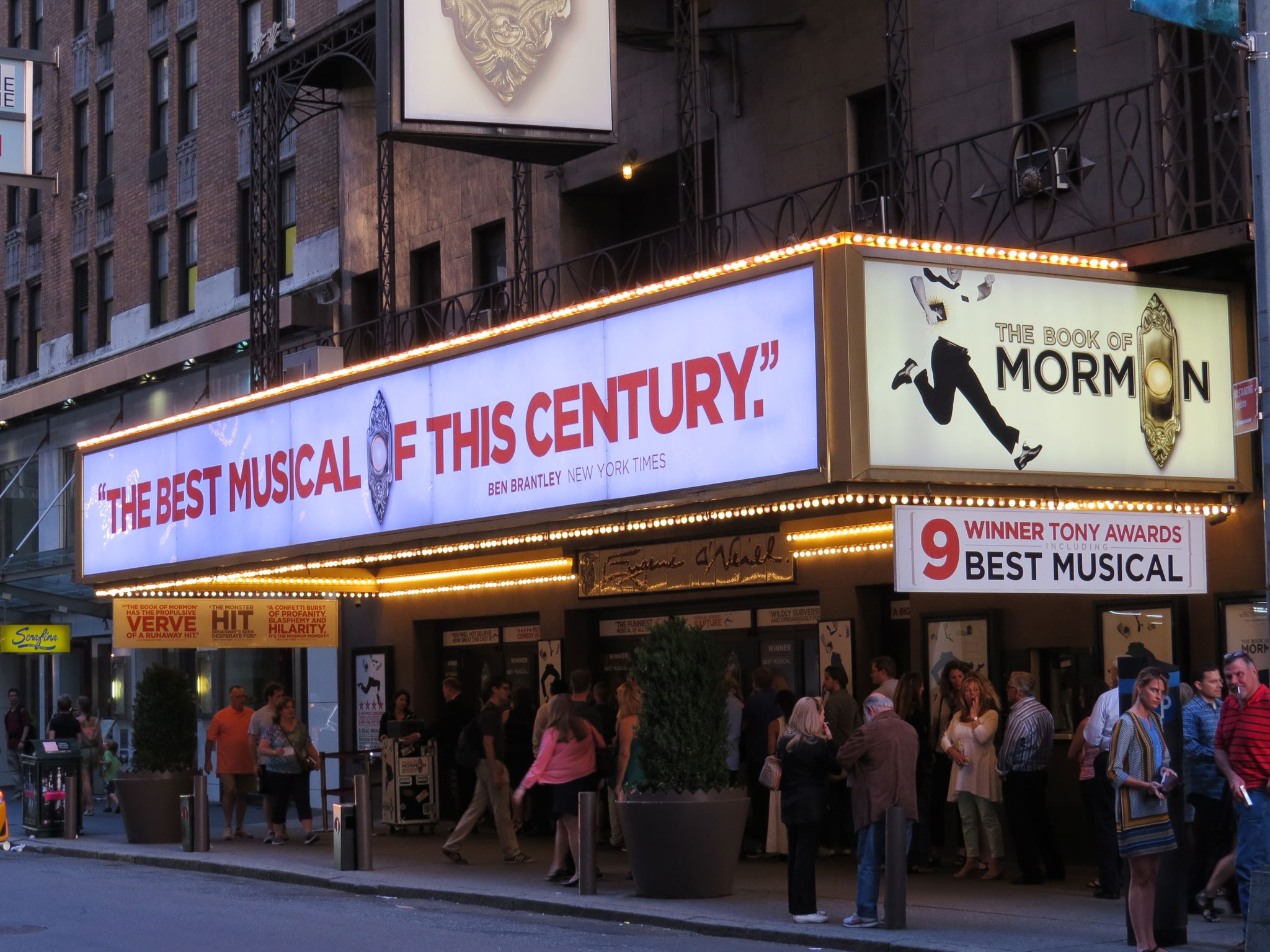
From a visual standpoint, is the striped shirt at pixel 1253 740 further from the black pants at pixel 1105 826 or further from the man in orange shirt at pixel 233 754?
the man in orange shirt at pixel 233 754

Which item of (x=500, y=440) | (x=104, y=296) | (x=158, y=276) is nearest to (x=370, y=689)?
(x=500, y=440)

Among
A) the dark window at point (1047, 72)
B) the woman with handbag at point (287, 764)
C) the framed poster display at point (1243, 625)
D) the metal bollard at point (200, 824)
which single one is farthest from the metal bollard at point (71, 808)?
the framed poster display at point (1243, 625)

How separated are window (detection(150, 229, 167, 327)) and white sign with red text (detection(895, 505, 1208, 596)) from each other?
2213 centimetres

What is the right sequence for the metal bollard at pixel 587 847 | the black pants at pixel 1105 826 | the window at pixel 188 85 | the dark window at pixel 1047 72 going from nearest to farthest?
1. the black pants at pixel 1105 826
2. the metal bollard at pixel 587 847
3. the dark window at pixel 1047 72
4. the window at pixel 188 85

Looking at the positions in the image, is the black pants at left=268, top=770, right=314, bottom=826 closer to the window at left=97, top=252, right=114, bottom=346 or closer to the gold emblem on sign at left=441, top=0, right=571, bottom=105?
the gold emblem on sign at left=441, top=0, right=571, bottom=105

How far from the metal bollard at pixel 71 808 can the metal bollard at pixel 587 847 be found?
10.4 m

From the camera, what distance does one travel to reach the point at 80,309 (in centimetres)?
3609

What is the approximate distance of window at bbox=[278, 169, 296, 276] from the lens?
2953 cm

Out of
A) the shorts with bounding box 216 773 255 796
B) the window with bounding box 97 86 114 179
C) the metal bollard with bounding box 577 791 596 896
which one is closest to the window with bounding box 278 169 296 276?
the window with bounding box 97 86 114 179

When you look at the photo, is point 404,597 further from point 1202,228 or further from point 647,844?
point 1202,228

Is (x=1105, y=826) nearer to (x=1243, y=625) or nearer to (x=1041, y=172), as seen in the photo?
(x=1243, y=625)

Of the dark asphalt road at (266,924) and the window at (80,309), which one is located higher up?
the window at (80,309)

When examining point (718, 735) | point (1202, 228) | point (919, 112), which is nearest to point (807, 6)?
point (919, 112)

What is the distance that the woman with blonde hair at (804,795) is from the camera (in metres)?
13.7
